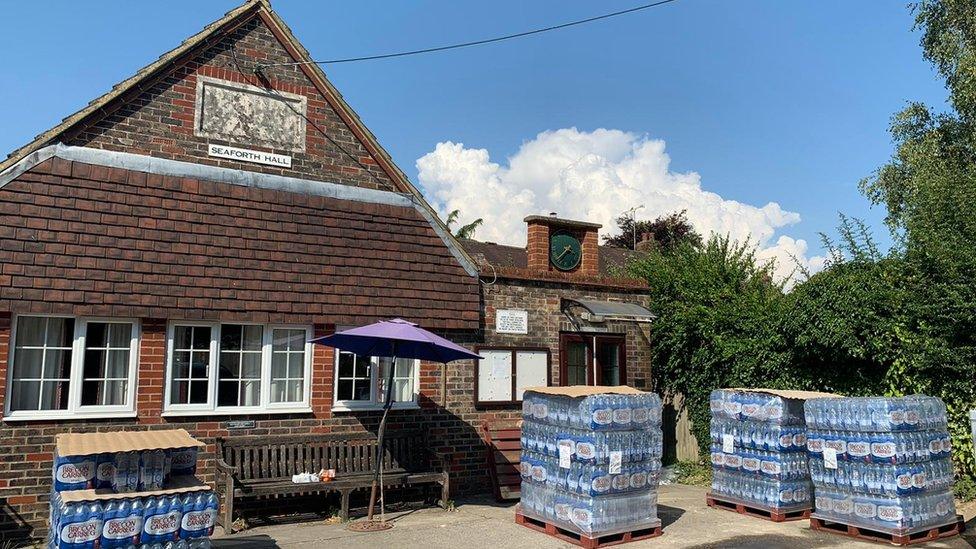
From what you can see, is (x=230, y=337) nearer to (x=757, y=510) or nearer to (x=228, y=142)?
(x=228, y=142)

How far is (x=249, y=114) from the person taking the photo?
9.95 meters

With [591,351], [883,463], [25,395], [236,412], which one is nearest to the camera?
[883,463]

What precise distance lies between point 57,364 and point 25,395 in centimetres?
46

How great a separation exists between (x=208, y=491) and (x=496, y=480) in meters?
5.30

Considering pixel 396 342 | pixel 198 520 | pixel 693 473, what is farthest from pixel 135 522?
pixel 693 473

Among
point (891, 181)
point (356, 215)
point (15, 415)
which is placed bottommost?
point (15, 415)

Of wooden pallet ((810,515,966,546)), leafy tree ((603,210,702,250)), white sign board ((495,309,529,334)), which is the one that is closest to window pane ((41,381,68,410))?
white sign board ((495,309,529,334))

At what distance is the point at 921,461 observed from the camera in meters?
8.23

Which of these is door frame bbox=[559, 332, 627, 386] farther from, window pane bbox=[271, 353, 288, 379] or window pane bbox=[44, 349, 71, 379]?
window pane bbox=[44, 349, 71, 379]

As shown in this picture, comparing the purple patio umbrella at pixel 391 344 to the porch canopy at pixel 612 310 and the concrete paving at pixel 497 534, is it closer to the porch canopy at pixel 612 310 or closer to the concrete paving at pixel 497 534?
the concrete paving at pixel 497 534

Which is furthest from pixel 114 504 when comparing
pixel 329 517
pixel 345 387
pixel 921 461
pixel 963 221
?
pixel 963 221

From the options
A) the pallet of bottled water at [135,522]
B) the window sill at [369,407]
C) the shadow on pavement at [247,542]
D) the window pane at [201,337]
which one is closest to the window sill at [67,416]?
the window pane at [201,337]

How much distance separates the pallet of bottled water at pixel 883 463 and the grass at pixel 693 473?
383 cm

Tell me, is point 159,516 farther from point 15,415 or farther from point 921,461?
point 921,461
